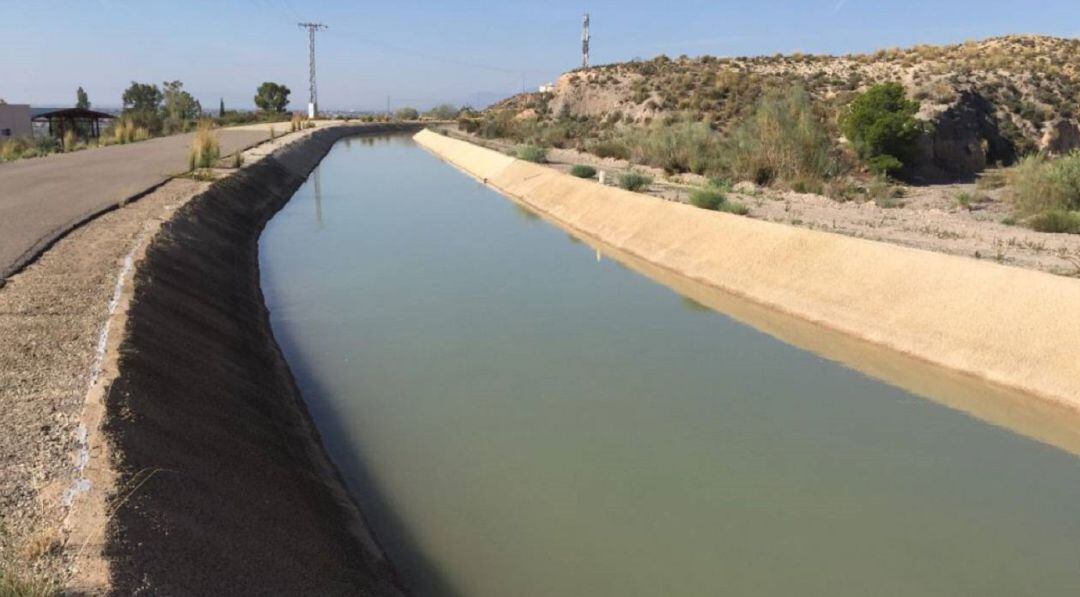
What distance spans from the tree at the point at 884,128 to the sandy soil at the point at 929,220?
5.92 ft

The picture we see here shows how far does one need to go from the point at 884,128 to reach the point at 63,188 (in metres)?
24.3

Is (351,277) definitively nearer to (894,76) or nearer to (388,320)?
(388,320)

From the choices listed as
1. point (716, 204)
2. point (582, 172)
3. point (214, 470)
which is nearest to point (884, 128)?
point (582, 172)

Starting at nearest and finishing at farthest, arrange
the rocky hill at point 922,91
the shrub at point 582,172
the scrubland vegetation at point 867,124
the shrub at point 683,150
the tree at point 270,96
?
the scrubland vegetation at point 867,124
the shrub at point 582,172
the shrub at point 683,150
the rocky hill at point 922,91
the tree at point 270,96

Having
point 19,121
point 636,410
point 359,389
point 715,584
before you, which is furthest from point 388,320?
point 19,121

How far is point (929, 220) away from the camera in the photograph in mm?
20469

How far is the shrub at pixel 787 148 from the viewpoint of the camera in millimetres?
27500

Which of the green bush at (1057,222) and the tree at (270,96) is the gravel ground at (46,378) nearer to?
the green bush at (1057,222)

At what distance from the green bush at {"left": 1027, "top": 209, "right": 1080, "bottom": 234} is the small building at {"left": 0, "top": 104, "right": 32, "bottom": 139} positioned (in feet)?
170

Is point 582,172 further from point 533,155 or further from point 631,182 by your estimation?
point 533,155

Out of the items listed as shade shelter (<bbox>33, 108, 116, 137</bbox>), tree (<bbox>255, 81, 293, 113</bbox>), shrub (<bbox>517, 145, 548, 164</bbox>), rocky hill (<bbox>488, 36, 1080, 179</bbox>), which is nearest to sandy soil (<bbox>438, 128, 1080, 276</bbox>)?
rocky hill (<bbox>488, 36, 1080, 179</bbox>)

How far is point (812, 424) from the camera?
373 inches

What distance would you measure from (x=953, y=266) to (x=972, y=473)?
5.23 meters

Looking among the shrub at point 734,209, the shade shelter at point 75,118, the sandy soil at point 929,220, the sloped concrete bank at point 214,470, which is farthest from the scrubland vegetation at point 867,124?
the shade shelter at point 75,118
